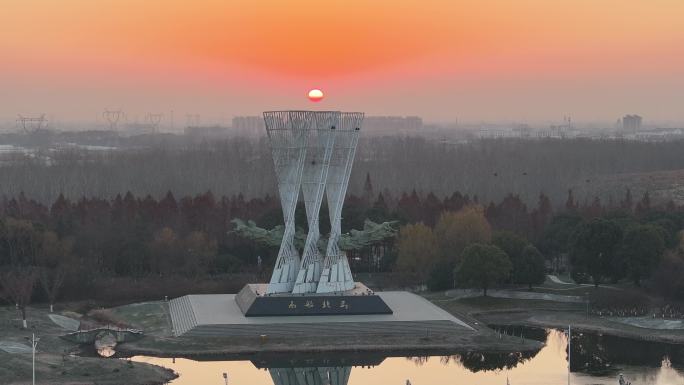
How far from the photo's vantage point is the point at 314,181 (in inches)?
1667

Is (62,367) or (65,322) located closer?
(62,367)

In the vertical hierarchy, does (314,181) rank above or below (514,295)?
above

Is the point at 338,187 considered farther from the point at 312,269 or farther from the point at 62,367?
the point at 62,367

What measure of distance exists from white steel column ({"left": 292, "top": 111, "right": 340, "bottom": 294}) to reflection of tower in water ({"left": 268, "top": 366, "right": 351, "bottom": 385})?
5609mm

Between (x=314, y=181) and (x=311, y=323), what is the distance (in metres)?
5.08

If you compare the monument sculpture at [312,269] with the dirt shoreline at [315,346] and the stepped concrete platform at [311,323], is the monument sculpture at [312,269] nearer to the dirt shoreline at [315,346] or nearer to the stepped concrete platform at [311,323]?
the stepped concrete platform at [311,323]

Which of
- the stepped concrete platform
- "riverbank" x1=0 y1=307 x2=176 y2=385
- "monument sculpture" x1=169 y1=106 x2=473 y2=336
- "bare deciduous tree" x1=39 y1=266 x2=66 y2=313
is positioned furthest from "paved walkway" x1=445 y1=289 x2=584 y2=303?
"riverbank" x1=0 y1=307 x2=176 y2=385

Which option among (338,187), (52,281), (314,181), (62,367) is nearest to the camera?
(62,367)

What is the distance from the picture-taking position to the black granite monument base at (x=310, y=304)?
4222 cm

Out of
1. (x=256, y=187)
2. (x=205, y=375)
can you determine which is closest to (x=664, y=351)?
(x=205, y=375)

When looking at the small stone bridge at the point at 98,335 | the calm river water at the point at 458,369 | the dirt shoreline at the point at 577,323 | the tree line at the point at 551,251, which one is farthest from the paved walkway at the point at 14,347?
the tree line at the point at 551,251

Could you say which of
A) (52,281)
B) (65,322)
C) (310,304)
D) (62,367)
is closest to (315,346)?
(310,304)

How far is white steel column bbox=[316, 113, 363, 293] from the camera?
42.3m

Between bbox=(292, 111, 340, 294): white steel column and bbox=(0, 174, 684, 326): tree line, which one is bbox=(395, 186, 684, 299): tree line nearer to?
bbox=(0, 174, 684, 326): tree line
